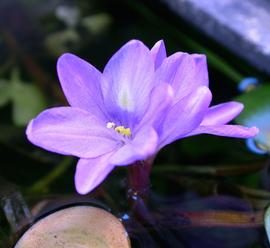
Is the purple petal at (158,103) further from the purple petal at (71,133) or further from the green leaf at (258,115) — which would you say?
the green leaf at (258,115)

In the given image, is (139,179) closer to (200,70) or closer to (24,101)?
(200,70)

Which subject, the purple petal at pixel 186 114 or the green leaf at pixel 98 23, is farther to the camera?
the green leaf at pixel 98 23

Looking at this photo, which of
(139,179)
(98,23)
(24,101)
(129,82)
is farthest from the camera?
(98,23)

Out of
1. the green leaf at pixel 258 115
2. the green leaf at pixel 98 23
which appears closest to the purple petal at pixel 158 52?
the green leaf at pixel 258 115

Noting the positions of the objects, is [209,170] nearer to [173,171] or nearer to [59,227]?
[173,171]

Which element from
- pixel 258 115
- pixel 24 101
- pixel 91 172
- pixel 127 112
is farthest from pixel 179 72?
pixel 24 101

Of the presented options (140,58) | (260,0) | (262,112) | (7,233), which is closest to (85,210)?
(7,233)

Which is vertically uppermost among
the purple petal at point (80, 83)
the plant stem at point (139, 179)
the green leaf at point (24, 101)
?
the purple petal at point (80, 83)
